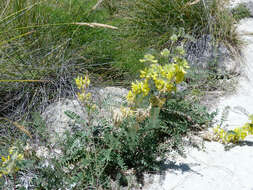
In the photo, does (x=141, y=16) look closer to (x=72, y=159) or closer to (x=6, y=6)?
(x=6, y=6)

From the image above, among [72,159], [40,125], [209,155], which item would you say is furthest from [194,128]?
[40,125]

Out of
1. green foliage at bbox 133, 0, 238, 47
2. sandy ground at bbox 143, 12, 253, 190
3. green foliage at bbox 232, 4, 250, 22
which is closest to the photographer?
sandy ground at bbox 143, 12, 253, 190

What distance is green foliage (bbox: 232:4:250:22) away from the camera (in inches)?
135

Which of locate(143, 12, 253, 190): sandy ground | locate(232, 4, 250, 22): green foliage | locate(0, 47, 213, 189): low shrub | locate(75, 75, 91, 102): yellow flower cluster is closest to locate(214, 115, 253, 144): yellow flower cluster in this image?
locate(143, 12, 253, 190): sandy ground

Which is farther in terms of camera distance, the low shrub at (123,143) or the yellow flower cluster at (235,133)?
the yellow flower cluster at (235,133)

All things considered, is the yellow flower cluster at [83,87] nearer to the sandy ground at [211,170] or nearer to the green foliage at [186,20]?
the sandy ground at [211,170]

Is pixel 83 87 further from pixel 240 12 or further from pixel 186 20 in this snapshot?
pixel 240 12

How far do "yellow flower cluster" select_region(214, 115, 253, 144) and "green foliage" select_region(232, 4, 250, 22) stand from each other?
6.23 feet

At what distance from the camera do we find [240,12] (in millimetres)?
3438

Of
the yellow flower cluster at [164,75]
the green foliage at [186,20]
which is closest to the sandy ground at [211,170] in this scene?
the yellow flower cluster at [164,75]

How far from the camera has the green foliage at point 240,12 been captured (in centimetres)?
342

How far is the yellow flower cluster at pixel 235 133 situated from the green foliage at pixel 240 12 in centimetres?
190

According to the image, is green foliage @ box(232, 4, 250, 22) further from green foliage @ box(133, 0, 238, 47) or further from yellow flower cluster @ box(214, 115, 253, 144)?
yellow flower cluster @ box(214, 115, 253, 144)

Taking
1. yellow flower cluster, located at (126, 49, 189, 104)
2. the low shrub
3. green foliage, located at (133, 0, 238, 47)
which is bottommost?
the low shrub
